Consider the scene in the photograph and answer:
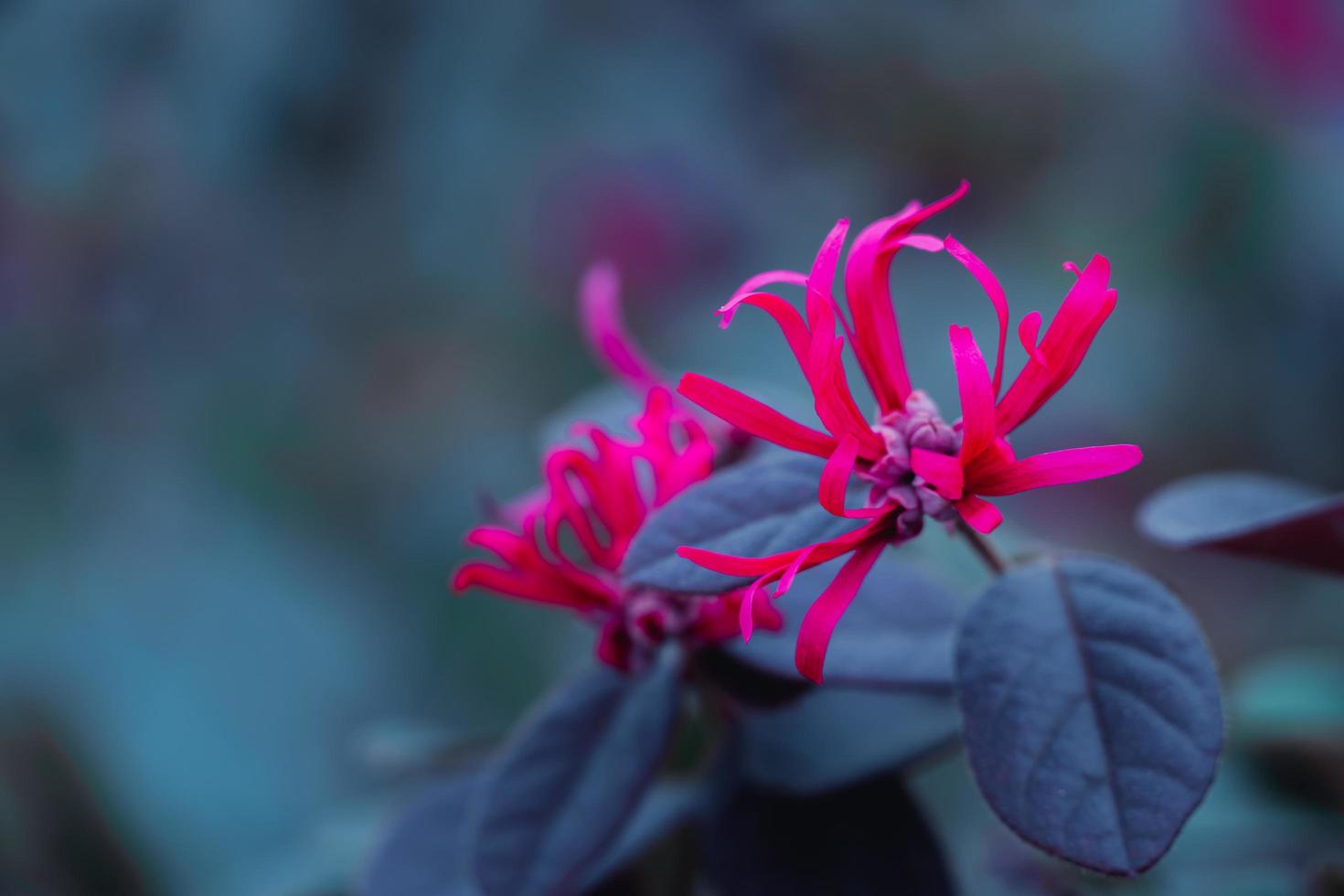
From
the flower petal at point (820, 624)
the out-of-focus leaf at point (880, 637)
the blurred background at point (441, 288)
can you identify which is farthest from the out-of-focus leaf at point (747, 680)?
the blurred background at point (441, 288)

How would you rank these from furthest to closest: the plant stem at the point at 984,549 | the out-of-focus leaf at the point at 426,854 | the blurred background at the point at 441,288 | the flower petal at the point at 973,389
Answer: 1. the blurred background at the point at 441,288
2. the out-of-focus leaf at the point at 426,854
3. the plant stem at the point at 984,549
4. the flower petal at the point at 973,389

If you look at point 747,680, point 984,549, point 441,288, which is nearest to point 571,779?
point 747,680

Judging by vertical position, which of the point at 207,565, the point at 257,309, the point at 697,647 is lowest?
the point at 697,647

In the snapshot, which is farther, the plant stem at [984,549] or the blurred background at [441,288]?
the blurred background at [441,288]

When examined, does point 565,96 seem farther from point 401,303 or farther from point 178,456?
point 178,456

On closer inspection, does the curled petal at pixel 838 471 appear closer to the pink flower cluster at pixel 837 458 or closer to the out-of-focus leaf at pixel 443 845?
the pink flower cluster at pixel 837 458

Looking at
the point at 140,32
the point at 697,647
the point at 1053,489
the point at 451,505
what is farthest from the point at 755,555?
the point at 140,32

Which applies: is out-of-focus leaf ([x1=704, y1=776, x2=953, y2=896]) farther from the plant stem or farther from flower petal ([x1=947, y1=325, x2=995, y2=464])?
flower petal ([x1=947, y1=325, x2=995, y2=464])

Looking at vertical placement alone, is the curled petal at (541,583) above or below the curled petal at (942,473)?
above

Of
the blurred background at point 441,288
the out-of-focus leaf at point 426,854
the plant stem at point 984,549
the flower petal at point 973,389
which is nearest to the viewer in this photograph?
the flower petal at point 973,389
